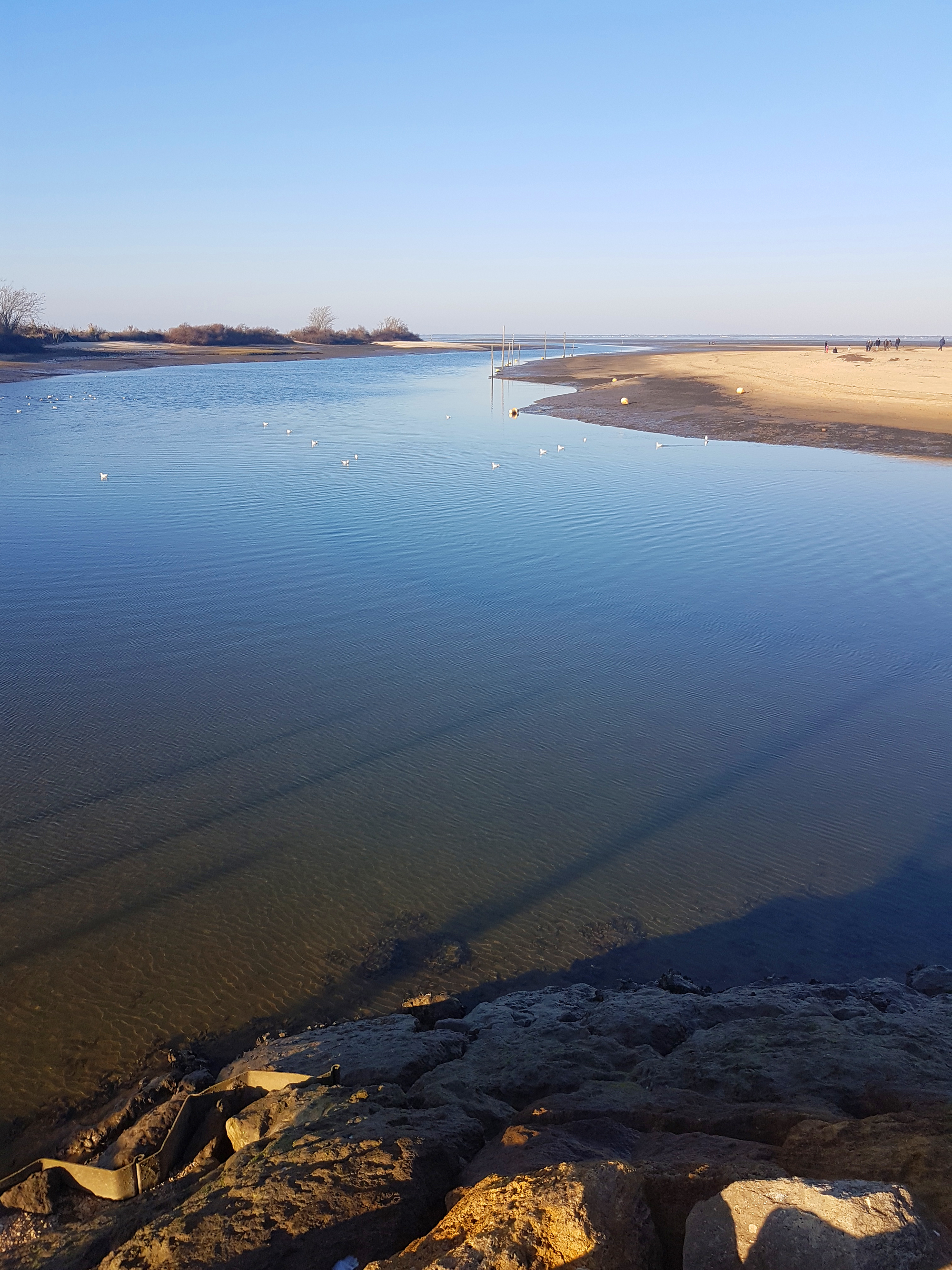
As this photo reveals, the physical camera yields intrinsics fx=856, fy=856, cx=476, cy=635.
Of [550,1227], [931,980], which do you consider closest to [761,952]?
[931,980]

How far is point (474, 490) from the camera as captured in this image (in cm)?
1955

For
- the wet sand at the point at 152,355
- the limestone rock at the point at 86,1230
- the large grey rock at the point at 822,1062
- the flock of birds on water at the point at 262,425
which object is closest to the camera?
the limestone rock at the point at 86,1230

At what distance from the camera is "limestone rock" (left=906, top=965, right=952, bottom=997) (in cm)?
512

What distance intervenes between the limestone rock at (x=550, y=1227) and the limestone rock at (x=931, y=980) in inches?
128

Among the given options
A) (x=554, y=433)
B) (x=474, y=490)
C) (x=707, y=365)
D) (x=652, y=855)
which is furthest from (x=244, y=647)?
(x=707, y=365)

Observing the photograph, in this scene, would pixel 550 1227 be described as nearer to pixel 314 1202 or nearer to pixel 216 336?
pixel 314 1202

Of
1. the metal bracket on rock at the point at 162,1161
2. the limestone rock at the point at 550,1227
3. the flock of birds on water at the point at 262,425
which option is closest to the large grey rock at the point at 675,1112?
the limestone rock at the point at 550,1227

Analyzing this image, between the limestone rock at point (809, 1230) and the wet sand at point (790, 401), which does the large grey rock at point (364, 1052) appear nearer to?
the limestone rock at point (809, 1230)

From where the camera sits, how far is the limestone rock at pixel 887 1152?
104 inches

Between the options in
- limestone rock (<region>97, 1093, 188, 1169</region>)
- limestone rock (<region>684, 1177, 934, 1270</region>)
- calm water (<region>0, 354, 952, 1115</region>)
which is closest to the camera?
limestone rock (<region>684, 1177, 934, 1270</region>)

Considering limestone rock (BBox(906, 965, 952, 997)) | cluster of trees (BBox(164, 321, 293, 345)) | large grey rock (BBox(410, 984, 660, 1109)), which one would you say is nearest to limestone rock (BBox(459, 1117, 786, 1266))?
large grey rock (BBox(410, 984, 660, 1109))

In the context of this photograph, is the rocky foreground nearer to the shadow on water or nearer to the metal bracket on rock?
the metal bracket on rock

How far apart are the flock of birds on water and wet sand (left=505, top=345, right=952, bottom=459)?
2.53m

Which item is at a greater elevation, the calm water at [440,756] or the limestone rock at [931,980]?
the calm water at [440,756]
